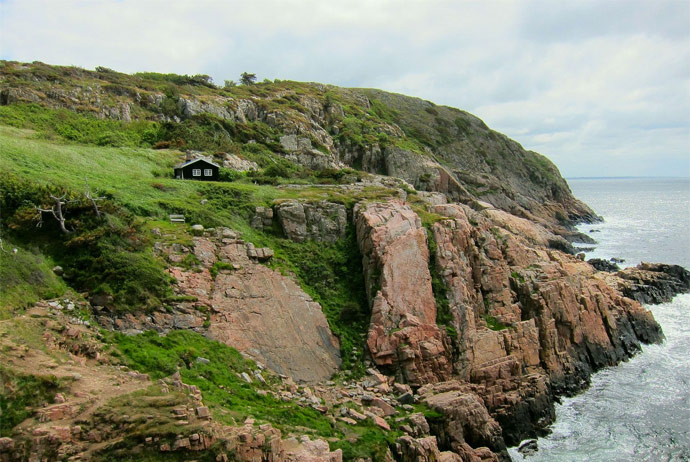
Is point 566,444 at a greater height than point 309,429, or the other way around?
point 309,429

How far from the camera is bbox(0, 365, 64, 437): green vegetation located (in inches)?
472

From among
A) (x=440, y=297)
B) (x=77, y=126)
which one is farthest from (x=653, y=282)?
(x=77, y=126)

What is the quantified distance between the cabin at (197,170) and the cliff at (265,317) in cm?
145

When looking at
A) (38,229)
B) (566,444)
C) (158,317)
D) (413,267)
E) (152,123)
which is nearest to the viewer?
(158,317)

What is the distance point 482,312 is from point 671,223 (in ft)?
265

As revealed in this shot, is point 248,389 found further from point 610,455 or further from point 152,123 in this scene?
point 152,123

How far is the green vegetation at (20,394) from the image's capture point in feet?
39.4

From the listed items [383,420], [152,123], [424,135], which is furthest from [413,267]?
[424,135]

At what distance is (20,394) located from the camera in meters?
12.5

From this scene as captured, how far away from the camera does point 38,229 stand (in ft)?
65.5

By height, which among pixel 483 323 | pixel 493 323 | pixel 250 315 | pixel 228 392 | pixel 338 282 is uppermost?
pixel 338 282

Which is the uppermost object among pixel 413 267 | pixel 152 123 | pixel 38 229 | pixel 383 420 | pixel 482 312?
pixel 152 123

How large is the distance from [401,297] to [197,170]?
17515 mm

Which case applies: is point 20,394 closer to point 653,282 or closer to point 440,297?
point 440,297
